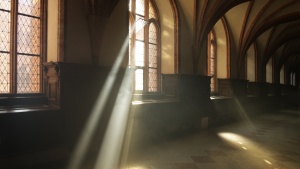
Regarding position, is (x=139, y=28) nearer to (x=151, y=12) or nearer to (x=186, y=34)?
(x=151, y=12)

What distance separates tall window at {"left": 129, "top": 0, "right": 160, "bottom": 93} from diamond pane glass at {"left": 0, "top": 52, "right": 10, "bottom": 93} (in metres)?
2.90

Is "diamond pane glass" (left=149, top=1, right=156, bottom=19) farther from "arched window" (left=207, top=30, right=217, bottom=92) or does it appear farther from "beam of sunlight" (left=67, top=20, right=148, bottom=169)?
"arched window" (left=207, top=30, right=217, bottom=92)

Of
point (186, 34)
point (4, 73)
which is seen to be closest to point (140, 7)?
point (186, 34)

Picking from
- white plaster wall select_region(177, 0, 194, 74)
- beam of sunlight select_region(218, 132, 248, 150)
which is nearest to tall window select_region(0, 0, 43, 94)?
white plaster wall select_region(177, 0, 194, 74)

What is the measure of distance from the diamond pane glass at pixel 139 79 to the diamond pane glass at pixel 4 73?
3.15 metres

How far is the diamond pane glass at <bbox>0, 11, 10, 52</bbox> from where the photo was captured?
4102mm

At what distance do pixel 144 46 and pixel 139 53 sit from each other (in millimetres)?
277

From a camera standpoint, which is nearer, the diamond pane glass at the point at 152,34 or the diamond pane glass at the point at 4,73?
the diamond pane glass at the point at 4,73

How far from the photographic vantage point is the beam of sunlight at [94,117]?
4.13 meters

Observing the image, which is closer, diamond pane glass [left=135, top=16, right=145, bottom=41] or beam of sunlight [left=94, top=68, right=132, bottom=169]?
beam of sunlight [left=94, top=68, right=132, bottom=169]

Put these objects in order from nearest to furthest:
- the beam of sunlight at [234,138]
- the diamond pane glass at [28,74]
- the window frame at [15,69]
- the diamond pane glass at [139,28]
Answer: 1. the window frame at [15,69]
2. the diamond pane glass at [28,74]
3. the beam of sunlight at [234,138]
4. the diamond pane glass at [139,28]

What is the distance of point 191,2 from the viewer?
7012mm

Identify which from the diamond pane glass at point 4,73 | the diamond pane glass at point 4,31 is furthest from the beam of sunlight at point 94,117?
the diamond pane glass at point 4,31

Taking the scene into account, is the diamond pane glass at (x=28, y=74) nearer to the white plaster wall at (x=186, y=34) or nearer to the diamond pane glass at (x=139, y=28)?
the diamond pane glass at (x=139, y=28)
